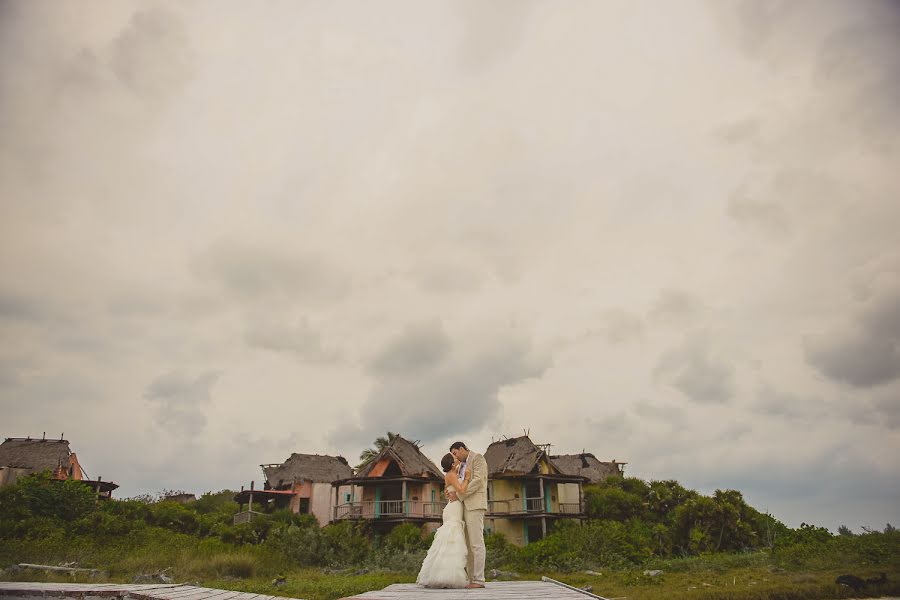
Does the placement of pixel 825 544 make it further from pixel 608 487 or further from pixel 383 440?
pixel 383 440

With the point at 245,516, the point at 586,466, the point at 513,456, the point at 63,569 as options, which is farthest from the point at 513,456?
the point at 63,569

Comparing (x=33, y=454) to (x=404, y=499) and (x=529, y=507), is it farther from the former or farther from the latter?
(x=529, y=507)

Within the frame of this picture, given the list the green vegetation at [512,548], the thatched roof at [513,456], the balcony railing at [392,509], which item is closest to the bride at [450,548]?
the green vegetation at [512,548]

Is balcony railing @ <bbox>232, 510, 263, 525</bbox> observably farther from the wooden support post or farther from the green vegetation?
the wooden support post

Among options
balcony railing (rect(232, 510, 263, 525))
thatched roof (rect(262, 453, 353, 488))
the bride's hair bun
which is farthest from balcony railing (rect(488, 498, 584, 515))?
the bride's hair bun

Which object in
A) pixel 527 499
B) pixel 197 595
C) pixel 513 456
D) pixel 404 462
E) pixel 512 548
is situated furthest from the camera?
pixel 513 456

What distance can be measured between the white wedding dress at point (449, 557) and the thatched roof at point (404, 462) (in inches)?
1250

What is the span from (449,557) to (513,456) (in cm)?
3496

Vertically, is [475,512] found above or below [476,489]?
below

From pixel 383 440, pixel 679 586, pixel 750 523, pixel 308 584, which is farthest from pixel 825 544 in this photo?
pixel 383 440

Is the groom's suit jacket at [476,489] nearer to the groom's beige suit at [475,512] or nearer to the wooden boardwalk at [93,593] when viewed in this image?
the groom's beige suit at [475,512]

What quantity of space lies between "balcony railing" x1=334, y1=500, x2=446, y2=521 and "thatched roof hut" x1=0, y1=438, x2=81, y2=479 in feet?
72.9

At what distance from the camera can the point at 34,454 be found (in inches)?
1684

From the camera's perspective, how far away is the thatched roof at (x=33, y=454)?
137 feet
